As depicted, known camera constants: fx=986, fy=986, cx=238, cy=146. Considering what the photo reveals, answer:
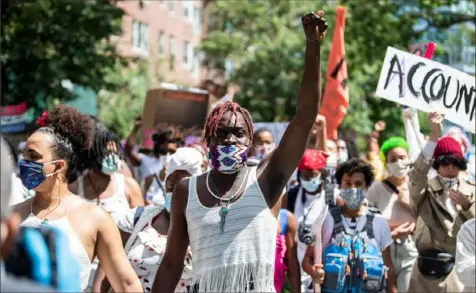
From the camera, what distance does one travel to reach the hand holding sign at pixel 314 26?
4.05 meters

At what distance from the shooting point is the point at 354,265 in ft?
22.1

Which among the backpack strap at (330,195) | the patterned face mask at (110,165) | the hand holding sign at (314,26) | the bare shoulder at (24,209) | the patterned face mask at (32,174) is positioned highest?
the hand holding sign at (314,26)

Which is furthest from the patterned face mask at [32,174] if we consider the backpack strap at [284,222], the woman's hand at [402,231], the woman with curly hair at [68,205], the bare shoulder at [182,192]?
the woman's hand at [402,231]

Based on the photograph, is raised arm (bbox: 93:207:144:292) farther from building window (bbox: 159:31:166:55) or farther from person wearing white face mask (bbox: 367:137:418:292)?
building window (bbox: 159:31:166:55)

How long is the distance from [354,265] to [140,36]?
4103 cm

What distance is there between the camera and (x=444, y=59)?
154 ft

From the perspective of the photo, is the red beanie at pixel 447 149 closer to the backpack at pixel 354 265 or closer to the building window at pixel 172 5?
the backpack at pixel 354 265

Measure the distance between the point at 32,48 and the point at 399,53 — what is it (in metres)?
8.67

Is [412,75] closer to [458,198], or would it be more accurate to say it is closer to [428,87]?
[428,87]

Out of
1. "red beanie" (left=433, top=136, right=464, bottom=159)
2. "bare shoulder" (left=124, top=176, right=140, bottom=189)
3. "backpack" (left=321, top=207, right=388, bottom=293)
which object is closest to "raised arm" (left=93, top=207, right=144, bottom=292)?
"backpack" (left=321, top=207, right=388, bottom=293)

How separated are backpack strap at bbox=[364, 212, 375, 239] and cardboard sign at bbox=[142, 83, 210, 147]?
8406 mm

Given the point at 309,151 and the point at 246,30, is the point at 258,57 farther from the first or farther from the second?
the point at 309,151

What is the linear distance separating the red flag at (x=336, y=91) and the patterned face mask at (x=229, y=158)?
695 centimetres

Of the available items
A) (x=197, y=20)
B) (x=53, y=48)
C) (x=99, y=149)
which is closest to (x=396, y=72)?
(x=99, y=149)
